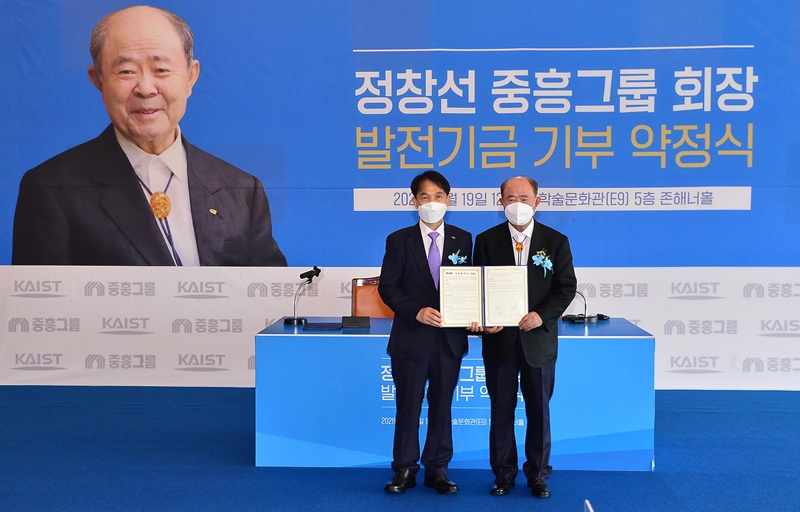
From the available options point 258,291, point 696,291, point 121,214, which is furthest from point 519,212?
point 121,214

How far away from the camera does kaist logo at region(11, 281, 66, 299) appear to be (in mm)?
5695

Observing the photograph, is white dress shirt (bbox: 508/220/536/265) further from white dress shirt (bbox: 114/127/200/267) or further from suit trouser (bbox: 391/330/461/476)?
white dress shirt (bbox: 114/127/200/267)

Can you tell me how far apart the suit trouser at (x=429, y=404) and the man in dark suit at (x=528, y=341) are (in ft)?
0.66

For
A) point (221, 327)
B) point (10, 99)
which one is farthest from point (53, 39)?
point (221, 327)

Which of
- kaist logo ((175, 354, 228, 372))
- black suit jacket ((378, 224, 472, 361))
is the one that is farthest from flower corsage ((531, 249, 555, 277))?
kaist logo ((175, 354, 228, 372))

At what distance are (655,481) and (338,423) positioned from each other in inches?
63.3

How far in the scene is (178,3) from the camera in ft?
18.5

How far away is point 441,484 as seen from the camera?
3.23 meters

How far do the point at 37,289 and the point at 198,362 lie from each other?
1459 mm

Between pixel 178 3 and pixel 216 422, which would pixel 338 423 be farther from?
pixel 178 3

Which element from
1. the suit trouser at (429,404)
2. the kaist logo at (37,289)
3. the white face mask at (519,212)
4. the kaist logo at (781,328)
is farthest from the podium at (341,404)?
the kaist logo at (37,289)

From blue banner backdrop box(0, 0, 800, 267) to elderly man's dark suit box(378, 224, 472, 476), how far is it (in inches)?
93.6

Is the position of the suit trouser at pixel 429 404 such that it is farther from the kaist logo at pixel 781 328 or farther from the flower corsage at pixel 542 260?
the kaist logo at pixel 781 328

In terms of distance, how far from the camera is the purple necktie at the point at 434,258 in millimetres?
3203
